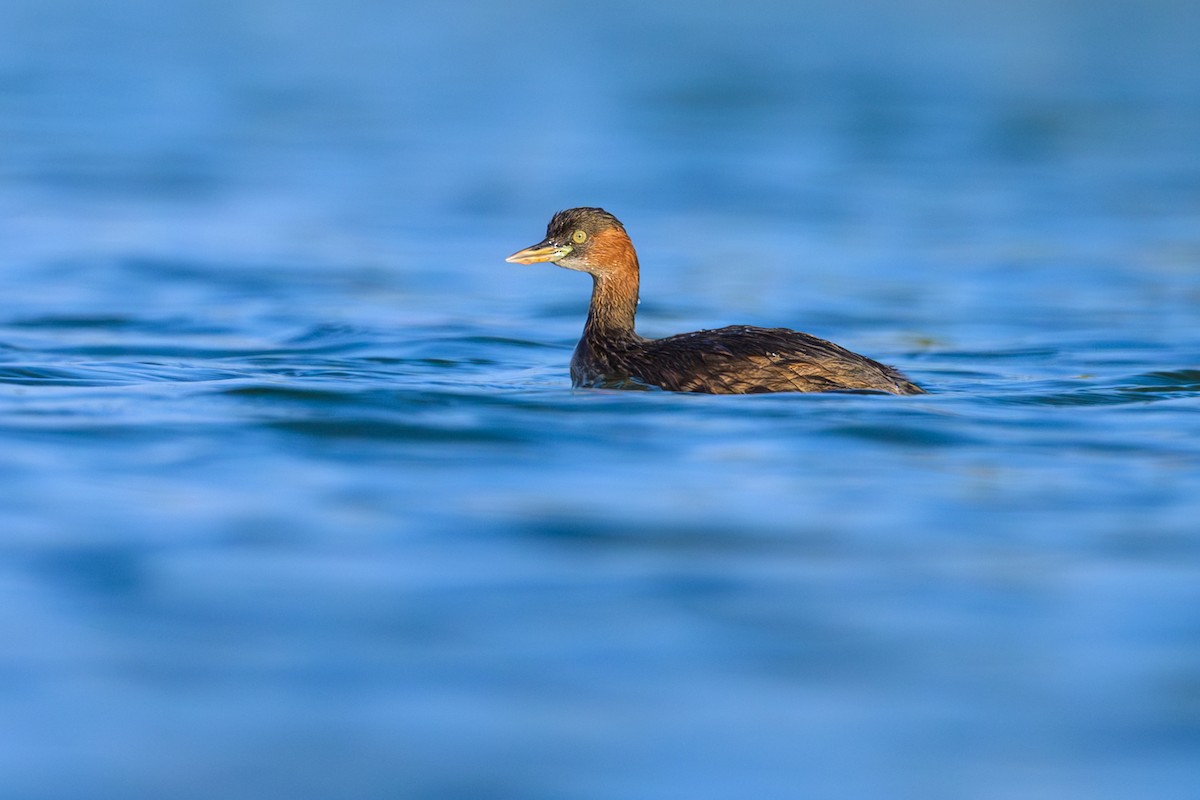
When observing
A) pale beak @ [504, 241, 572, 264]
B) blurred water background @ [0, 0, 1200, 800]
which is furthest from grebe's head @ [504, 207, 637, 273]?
blurred water background @ [0, 0, 1200, 800]

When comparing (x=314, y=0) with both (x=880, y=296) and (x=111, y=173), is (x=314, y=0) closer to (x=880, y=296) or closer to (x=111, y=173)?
(x=111, y=173)

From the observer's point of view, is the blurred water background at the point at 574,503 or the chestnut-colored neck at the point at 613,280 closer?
the blurred water background at the point at 574,503

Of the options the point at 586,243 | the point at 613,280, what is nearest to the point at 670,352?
the point at 613,280

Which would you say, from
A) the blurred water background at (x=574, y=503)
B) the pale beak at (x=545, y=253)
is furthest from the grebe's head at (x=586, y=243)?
the blurred water background at (x=574, y=503)

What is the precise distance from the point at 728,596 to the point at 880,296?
367 inches

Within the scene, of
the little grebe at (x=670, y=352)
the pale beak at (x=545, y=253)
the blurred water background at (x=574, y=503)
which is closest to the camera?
the blurred water background at (x=574, y=503)

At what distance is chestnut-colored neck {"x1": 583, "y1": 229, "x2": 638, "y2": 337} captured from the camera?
1163cm

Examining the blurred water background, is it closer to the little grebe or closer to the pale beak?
the little grebe

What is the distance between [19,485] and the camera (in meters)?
7.95

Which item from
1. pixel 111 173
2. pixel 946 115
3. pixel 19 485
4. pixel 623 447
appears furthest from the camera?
pixel 946 115

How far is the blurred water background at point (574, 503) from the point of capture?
17.3 ft

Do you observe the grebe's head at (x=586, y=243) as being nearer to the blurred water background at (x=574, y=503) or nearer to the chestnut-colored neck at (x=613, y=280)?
the chestnut-colored neck at (x=613, y=280)

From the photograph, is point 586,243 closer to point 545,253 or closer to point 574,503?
point 545,253

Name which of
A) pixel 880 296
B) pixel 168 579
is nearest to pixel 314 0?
pixel 880 296
